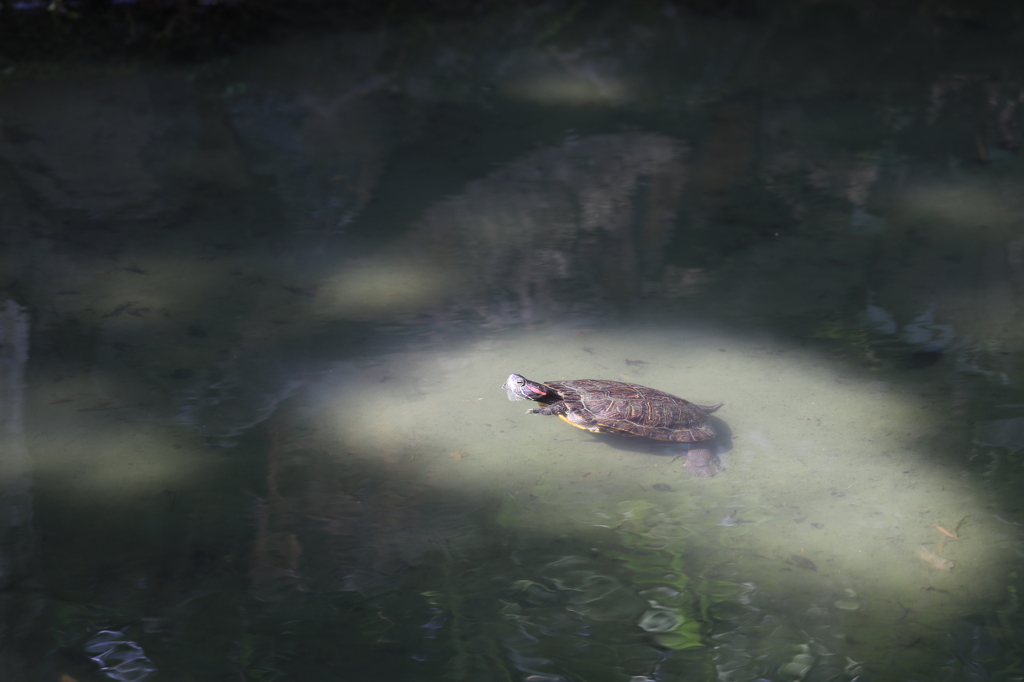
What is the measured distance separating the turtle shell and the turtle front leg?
0.15ft

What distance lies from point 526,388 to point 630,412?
1.13ft

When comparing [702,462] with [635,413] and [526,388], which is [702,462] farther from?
[526,388]

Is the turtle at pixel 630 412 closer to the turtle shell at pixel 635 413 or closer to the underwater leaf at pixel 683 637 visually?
the turtle shell at pixel 635 413

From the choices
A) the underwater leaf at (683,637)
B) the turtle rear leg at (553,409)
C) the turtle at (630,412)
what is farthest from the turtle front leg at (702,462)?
the underwater leaf at (683,637)

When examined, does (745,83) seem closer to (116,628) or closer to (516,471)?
(516,471)

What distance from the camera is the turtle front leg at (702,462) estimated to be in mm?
2393

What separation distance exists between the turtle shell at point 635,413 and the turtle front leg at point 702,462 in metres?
0.05

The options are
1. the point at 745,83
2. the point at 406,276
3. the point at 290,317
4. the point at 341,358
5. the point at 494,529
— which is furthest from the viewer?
the point at 745,83

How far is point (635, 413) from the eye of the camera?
7.97ft

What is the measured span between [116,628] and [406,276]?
1.86m

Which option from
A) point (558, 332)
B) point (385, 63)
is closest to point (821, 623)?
point (558, 332)

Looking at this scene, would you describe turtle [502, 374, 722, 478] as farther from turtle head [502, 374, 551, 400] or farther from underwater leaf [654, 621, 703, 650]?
underwater leaf [654, 621, 703, 650]

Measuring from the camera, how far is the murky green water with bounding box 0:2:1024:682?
1.95 metres

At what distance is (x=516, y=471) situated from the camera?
2.41 m
